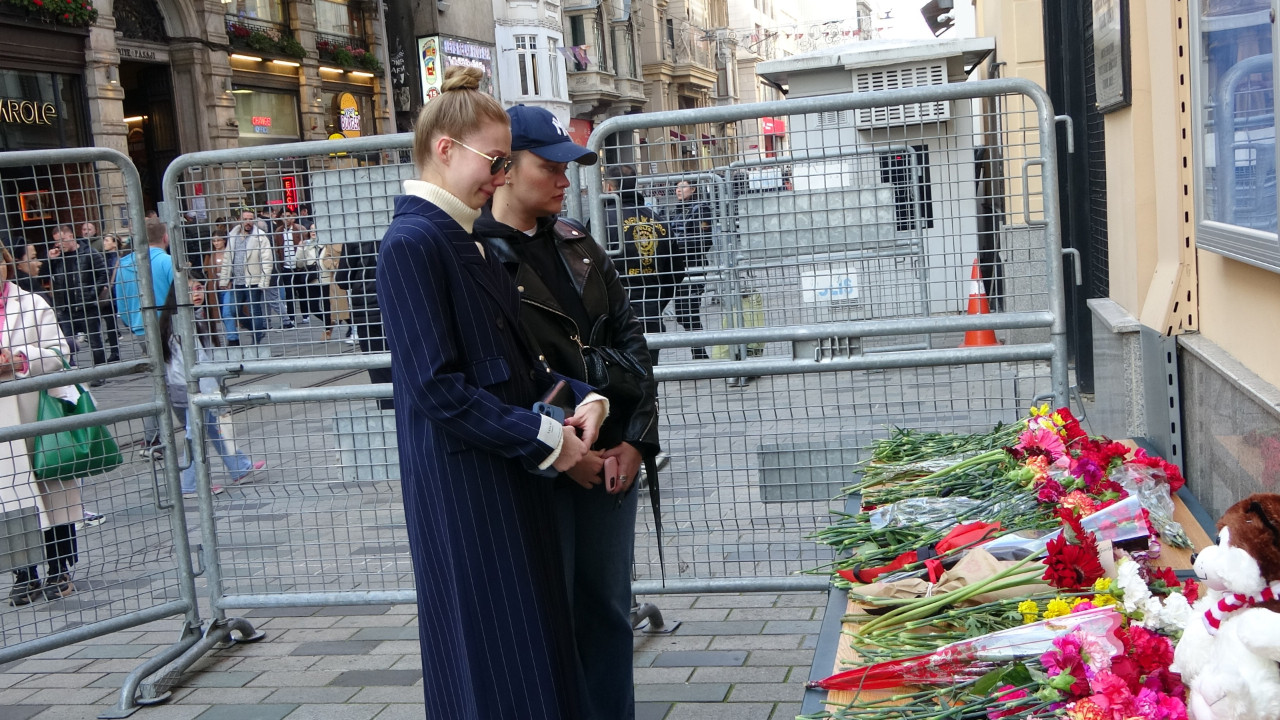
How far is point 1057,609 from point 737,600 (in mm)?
3463

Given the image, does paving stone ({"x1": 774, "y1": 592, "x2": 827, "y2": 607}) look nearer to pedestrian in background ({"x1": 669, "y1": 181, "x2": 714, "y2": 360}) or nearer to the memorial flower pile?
pedestrian in background ({"x1": 669, "y1": 181, "x2": 714, "y2": 360})

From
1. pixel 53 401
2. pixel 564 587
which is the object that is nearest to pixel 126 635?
pixel 53 401

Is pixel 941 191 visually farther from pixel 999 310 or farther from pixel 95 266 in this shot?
pixel 95 266

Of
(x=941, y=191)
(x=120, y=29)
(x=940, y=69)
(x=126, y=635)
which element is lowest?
(x=126, y=635)

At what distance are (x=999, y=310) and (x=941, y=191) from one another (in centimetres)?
53

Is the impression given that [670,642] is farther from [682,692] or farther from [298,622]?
[298,622]

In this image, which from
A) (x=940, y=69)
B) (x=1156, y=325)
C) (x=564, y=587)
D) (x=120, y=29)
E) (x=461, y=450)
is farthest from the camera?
(x=120, y=29)

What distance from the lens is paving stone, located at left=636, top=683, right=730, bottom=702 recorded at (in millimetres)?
4492

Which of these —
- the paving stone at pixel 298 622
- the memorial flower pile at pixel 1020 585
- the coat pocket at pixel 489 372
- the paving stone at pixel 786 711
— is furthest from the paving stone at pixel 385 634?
the coat pocket at pixel 489 372

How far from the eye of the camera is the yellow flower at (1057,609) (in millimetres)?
2369

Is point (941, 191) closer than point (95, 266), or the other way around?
point (941, 191)

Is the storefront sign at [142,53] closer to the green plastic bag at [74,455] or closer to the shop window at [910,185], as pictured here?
the green plastic bag at [74,455]

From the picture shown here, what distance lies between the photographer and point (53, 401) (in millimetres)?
6324

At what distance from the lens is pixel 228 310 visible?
213 inches
